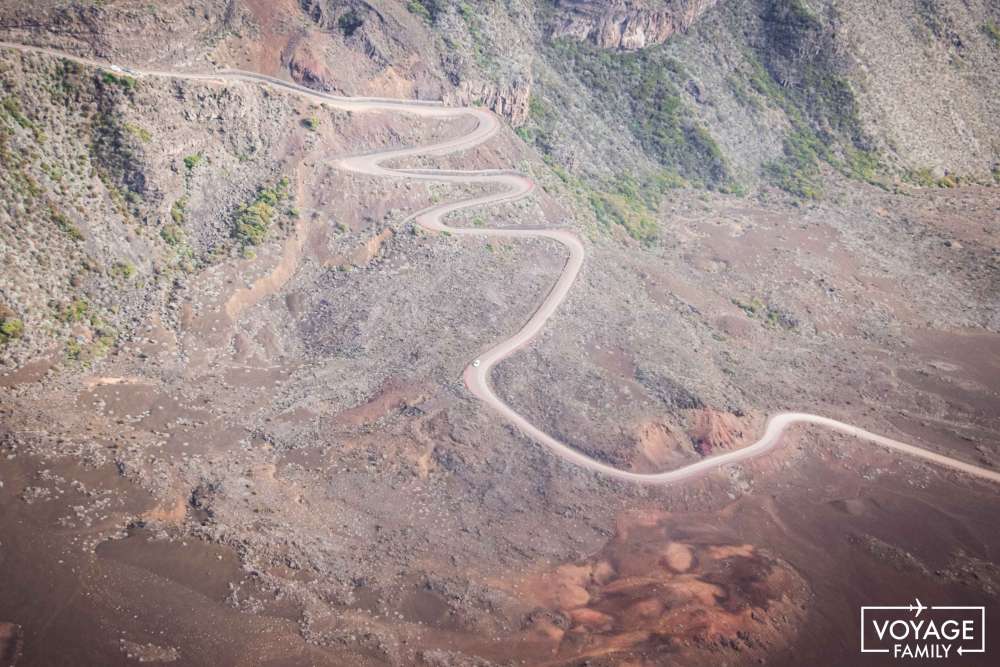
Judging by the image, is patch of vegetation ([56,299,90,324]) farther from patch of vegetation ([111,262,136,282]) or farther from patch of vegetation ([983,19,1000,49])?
patch of vegetation ([983,19,1000,49])

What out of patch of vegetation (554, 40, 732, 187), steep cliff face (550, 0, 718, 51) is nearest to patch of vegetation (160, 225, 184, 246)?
patch of vegetation (554, 40, 732, 187)

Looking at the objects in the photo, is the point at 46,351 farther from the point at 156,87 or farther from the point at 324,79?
the point at 324,79

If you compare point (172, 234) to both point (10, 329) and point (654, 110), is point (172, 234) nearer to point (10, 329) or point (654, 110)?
point (10, 329)

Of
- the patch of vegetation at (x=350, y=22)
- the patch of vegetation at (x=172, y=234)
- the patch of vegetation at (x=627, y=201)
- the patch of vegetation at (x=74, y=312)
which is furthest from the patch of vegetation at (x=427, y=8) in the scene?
the patch of vegetation at (x=74, y=312)

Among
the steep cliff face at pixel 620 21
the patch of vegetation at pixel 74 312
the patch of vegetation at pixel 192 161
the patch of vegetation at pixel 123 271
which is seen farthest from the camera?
the steep cliff face at pixel 620 21

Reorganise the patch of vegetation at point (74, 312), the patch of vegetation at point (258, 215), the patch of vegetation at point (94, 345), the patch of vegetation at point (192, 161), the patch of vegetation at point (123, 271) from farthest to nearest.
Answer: the patch of vegetation at point (258, 215) → the patch of vegetation at point (192, 161) → the patch of vegetation at point (123, 271) → the patch of vegetation at point (74, 312) → the patch of vegetation at point (94, 345)

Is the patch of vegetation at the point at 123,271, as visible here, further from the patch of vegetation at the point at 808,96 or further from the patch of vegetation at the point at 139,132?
the patch of vegetation at the point at 808,96

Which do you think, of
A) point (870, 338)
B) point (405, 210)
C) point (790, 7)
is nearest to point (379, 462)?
point (405, 210)
